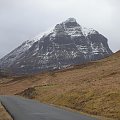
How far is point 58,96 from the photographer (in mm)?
59656

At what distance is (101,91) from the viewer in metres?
50.3

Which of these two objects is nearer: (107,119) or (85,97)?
(107,119)

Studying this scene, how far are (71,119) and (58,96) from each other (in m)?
30.5

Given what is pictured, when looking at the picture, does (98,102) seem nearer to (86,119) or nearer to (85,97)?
(85,97)

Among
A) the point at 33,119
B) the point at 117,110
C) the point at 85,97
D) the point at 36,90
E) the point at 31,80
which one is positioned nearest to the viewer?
the point at 33,119

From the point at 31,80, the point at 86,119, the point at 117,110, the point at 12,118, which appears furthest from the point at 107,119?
the point at 31,80

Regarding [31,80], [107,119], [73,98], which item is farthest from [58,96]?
[31,80]

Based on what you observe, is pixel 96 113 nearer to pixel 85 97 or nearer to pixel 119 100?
pixel 119 100

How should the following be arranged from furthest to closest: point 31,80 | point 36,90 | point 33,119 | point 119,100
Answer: point 31,80, point 36,90, point 119,100, point 33,119

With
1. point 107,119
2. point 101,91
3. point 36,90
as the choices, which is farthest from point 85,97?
point 36,90

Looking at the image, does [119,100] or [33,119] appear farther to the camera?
[119,100]

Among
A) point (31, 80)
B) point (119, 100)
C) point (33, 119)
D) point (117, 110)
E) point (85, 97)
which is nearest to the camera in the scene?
point (33, 119)

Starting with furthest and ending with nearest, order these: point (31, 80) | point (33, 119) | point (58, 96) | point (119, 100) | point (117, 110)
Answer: point (31, 80) → point (58, 96) → point (119, 100) → point (117, 110) → point (33, 119)

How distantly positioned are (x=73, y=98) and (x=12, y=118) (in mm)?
22564
